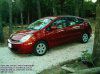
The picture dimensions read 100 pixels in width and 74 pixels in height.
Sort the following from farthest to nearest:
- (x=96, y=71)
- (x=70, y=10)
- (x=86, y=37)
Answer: (x=70, y=10) < (x=86, y=37) < (x=96, y=71)

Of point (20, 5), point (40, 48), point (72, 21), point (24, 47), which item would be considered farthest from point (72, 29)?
point (20, 5)

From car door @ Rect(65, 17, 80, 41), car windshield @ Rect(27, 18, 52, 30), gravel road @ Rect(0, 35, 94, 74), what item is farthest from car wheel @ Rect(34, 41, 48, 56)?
car door @ Rect(65, 17, 80, 41)

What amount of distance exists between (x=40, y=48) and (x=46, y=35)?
664 mm

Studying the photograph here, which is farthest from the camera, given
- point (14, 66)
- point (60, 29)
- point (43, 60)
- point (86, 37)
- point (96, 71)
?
point (86, 37)

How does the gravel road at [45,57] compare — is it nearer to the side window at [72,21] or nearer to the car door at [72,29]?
the car door at [72,29]

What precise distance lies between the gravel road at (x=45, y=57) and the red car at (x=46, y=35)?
358mm

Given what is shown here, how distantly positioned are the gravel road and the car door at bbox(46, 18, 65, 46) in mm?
527

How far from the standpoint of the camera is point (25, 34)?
1085cm

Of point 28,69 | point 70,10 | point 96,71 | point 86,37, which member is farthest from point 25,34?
point 70,10

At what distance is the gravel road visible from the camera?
31.2 feet

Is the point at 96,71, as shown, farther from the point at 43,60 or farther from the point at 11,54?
the point at 11,54

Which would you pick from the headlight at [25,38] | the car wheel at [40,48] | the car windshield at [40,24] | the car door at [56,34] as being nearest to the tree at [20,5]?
the car windshield at [40,24]

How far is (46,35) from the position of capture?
432 inches

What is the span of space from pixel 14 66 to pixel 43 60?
4.36 ft
